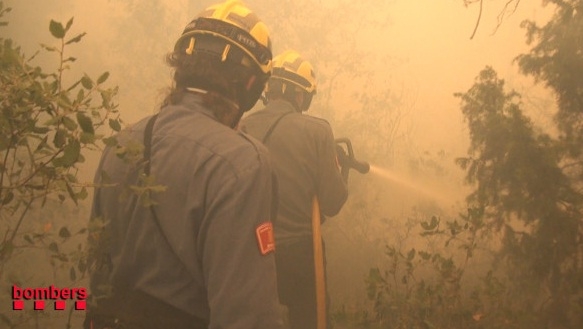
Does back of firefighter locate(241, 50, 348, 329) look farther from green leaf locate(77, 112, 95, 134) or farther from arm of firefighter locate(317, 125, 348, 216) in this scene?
green leaf locate(77, 112, 95, 134)

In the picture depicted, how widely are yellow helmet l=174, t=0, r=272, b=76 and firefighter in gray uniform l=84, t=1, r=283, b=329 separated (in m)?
0.05

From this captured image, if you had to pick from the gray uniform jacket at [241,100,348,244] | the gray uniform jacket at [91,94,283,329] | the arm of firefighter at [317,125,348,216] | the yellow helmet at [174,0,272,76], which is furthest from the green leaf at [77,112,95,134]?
the arm of firefighter at [317,125,348,216]

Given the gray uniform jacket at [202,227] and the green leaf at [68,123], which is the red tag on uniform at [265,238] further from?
the green leaf at [68,123]

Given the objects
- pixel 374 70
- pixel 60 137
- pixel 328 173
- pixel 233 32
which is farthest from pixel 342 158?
pixel 374 70

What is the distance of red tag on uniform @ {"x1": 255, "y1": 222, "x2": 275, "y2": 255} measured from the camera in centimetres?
122

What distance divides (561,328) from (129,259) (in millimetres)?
3001

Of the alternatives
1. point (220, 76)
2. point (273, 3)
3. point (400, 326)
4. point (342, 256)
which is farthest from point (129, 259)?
point (273, 3)

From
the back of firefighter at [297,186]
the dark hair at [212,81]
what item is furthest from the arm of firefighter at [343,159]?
the dark hair at [212,81]

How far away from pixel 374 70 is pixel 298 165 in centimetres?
486

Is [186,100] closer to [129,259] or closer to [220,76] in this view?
[220,76]

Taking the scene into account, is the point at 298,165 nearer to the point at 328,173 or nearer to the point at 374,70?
the point at 328,173

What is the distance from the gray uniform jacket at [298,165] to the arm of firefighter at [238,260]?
152 cm

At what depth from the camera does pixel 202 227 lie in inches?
47.7

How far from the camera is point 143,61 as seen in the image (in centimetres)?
745
